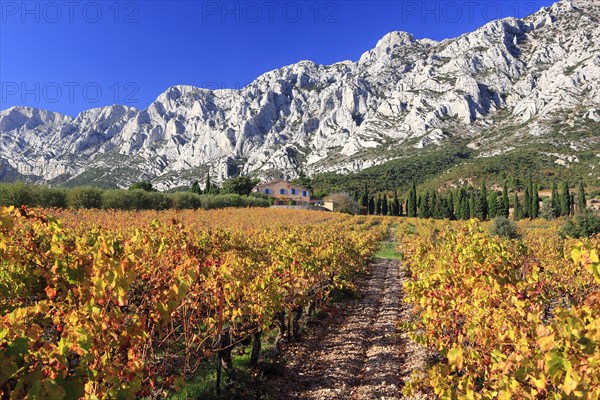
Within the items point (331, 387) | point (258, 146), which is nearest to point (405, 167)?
point (258, 146)

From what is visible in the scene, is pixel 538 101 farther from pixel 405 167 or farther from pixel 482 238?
pixel 482 238

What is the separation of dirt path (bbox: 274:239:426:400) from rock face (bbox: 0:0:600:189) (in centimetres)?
10649

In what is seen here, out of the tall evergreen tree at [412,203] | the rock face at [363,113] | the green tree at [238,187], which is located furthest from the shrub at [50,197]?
the rock face at [363,113]

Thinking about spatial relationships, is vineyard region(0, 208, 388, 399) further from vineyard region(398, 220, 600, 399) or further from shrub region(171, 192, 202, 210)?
shrub region(171, 192, 202, 210)

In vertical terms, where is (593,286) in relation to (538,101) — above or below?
below

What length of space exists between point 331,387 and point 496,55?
550ft

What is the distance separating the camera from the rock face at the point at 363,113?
123875 mm

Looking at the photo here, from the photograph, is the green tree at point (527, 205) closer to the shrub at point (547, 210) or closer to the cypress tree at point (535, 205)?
the cypress tree at point (535, 205)

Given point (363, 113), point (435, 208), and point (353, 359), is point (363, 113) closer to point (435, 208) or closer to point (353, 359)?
point (435, 208)

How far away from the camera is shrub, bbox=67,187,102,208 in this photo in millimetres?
28297

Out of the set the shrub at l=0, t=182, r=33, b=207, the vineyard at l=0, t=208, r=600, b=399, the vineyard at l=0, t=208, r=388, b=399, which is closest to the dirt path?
the vineyard at l=0, t=208, r=600, b=399

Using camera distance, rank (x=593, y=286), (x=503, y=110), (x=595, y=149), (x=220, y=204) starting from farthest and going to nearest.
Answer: (x=503, y=110) → (x=595, y=149) → (x=220, y=204) → (x=593, y=286)

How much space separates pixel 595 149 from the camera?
84562 mm

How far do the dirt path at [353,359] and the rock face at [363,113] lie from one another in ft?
349
